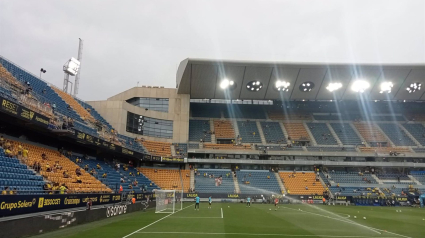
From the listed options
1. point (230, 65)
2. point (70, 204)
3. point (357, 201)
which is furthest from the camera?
point (230, 65)

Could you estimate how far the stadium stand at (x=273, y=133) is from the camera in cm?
5922

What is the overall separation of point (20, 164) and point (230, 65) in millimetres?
35578

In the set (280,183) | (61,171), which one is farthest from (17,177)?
(280,183)

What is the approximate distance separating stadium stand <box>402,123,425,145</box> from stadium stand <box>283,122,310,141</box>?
2253 centimetres

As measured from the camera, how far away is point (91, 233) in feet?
48.7

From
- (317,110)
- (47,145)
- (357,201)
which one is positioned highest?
(317,110)

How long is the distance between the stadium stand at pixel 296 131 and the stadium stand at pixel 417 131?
2253 centimetres

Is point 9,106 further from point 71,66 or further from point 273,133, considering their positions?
point 273,133

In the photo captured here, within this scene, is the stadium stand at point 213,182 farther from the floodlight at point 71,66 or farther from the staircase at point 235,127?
the floodlight at point 71,66

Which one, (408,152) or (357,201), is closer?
(357,201)

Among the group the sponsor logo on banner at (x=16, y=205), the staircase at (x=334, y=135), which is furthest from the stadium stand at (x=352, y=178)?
the sponsor logo on banner at (x=16, y=205)

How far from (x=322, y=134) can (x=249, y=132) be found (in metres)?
15.5

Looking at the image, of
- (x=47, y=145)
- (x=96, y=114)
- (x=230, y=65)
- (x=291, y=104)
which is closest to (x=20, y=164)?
(x=47, y=145)

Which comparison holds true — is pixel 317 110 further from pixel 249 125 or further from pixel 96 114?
pixel 96 114
